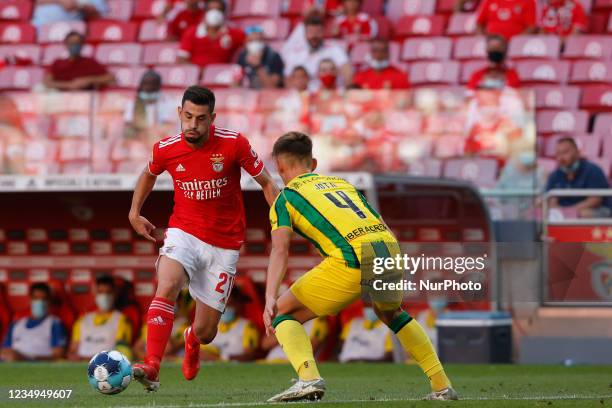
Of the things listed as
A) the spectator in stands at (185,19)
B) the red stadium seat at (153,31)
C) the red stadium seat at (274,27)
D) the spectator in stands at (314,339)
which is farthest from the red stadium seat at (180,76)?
the spectator in stands at (314,339)

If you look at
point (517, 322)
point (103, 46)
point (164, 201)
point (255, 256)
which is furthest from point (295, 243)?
point (103, 46)

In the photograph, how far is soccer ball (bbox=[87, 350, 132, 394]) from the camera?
793 cm

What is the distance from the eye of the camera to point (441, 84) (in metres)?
16.6

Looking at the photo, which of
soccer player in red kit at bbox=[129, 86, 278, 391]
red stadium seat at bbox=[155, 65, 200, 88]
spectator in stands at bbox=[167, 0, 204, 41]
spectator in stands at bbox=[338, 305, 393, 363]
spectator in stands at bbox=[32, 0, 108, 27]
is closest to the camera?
soccer player in red kit at bbox=[129, 86, 278, 391]

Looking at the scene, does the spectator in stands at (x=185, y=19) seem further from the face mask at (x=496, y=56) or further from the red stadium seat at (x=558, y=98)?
the red stadium seat at (x=558, y=98)

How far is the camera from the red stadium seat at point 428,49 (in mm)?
17188

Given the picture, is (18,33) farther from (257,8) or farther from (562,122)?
(562,122)

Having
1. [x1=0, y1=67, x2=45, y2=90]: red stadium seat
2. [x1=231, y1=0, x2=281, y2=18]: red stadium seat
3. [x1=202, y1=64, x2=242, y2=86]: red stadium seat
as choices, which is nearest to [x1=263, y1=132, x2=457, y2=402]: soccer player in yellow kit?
[x1=202, y1=64, x2=242, y2=86]: red stadium seat

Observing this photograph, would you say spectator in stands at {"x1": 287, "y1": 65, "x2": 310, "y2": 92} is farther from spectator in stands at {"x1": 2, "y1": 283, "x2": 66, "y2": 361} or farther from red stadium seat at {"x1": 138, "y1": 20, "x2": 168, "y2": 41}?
red stadium seat at {"x1": 138, "y1": 20, "x2": 168, "y2": 41}

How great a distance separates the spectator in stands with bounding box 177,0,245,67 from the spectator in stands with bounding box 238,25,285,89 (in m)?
0.64

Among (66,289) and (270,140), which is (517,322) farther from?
(66,289)

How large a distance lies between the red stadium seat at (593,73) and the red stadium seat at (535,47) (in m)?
0.37

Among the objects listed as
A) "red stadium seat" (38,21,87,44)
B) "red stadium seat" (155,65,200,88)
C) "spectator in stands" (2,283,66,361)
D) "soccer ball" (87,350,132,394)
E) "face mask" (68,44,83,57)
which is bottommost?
"spectator in stands" (2,283,66,361)

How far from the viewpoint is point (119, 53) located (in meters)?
18.5
